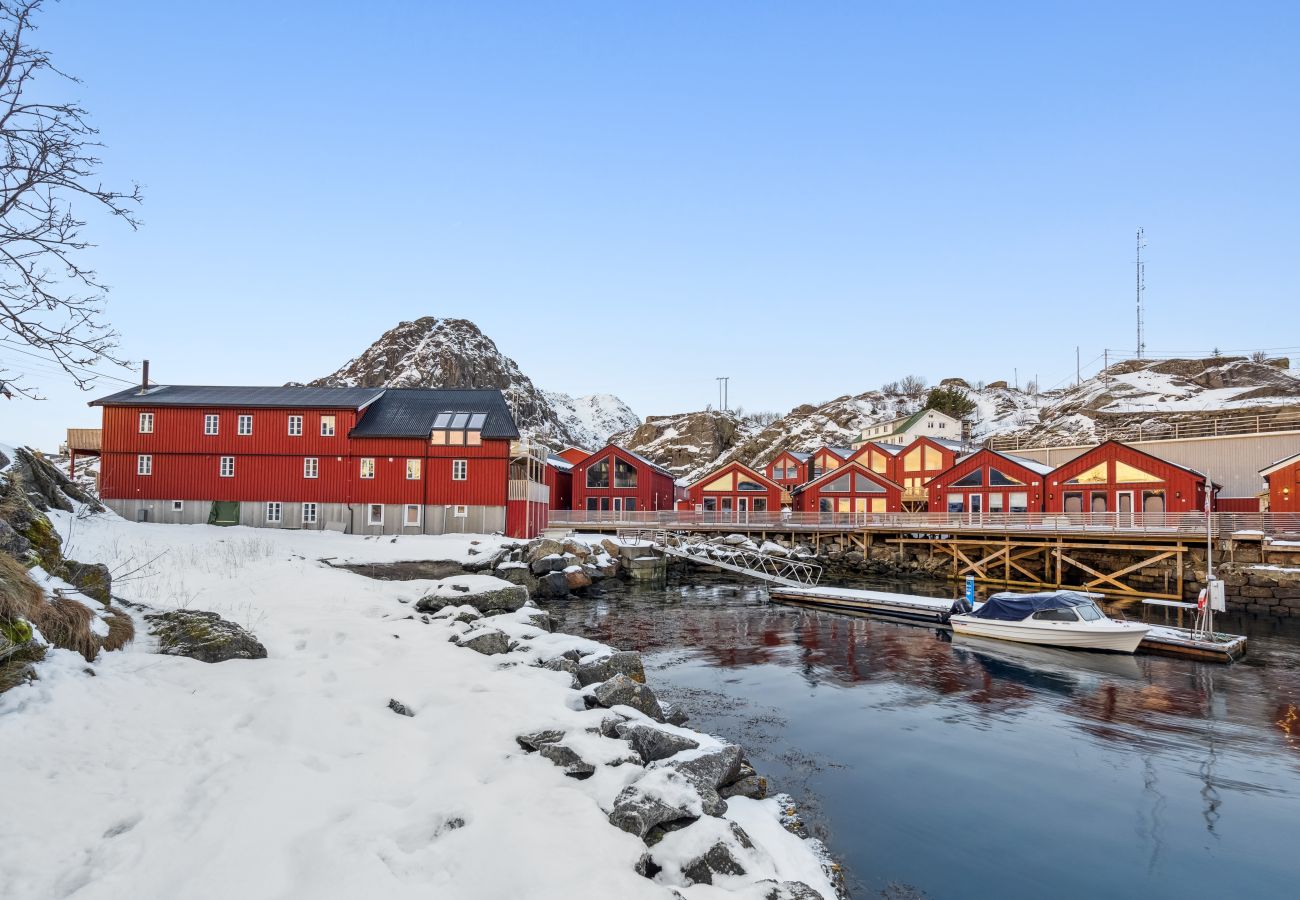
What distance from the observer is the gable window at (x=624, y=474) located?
56.4m

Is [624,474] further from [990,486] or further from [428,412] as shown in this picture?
[990,486]

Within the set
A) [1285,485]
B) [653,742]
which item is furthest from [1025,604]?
[1285,485]

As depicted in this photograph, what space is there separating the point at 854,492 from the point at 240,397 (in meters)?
46.2

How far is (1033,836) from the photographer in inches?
389

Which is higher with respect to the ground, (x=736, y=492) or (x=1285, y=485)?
(x=1285, y=485)

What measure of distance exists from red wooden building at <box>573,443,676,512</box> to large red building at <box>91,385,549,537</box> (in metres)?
15.8

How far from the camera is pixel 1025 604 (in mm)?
23688

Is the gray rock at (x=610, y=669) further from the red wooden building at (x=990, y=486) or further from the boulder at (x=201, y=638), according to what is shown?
the red wooden building at (x=990, y=486)

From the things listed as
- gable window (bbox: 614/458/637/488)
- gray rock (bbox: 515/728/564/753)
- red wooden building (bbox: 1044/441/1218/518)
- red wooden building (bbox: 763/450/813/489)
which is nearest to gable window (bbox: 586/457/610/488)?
gable window (bbox: 614/458/637/488)

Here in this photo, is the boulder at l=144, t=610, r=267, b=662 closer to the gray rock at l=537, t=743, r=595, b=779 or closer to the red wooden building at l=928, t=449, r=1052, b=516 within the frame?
the gray rock at l=537, t=743, r=595, b=779

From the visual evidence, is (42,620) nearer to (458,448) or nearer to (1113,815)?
(1113,815)

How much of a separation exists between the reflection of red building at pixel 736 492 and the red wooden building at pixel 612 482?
Answer: 202 inches

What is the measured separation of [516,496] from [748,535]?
1970 cm

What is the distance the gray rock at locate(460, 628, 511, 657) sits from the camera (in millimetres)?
12586
